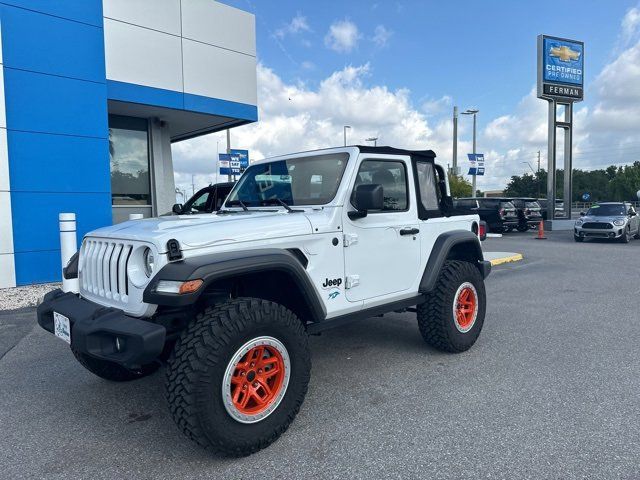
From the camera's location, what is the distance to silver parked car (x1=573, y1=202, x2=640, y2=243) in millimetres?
16406

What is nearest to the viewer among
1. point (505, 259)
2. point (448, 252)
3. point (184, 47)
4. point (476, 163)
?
point (448, 252)

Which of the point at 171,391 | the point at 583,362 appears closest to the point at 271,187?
the point at 171,391

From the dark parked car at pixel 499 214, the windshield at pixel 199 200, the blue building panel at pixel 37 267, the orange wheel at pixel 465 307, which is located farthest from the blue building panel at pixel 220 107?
the dark parked car at pixel 499 214

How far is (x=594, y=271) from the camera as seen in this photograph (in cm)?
1011

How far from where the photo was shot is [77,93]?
8.53 m

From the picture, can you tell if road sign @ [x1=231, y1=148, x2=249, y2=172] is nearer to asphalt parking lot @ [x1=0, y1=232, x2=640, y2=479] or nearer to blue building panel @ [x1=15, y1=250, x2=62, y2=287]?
blue building panel @ [x1=15, y1=250, x2=62, y2=287]

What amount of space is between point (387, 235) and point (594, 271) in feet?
26.9

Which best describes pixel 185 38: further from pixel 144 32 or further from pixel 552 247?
pixel 552 247

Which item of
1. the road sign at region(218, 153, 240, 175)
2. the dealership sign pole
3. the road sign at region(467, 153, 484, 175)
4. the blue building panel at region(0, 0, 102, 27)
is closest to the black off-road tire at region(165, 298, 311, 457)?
the blue building panel at region(0, 0, 102, 27)

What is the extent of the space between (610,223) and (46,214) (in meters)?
16.9

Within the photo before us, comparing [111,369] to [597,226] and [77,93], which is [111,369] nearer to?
[77,93]

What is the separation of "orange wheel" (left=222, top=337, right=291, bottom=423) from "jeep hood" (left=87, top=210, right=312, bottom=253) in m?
0.66

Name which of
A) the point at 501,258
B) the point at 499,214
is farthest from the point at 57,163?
the point at 499,214

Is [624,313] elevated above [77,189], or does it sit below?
below
